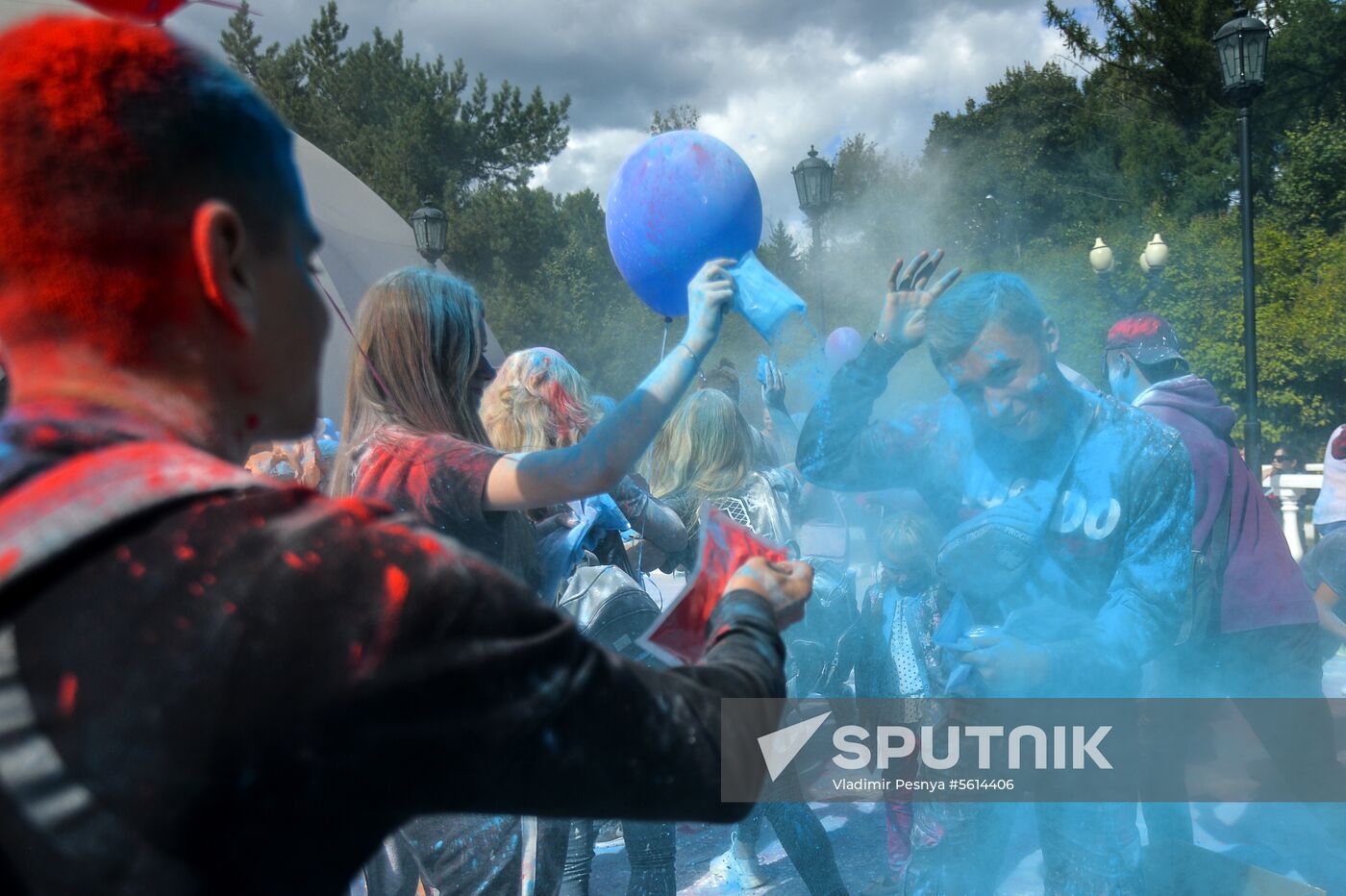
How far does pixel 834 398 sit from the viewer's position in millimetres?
2725

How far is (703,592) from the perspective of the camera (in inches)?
51.6

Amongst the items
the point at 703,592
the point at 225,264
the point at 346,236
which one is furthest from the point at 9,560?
the point at 346,236

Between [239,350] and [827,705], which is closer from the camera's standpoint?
[239,350]

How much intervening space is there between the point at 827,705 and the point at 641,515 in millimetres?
1186

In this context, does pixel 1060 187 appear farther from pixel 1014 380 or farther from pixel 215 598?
pixel 215 598

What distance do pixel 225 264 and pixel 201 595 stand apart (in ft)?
1.07

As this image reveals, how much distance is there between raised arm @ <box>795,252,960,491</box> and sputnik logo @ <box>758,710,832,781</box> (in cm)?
77

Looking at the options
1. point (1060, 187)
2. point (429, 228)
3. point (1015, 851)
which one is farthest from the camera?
point (1060, 187)

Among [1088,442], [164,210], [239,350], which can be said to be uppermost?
[164,210]

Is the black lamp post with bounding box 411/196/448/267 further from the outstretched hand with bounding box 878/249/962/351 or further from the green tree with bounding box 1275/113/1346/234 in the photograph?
the green tree with bounding box 1275/113/1346/234

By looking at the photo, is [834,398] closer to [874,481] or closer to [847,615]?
[874,481]

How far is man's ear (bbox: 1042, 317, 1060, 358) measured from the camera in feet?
8.26

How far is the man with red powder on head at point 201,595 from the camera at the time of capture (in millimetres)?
691

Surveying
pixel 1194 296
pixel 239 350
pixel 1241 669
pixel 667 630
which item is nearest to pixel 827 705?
pixel 1241 669
